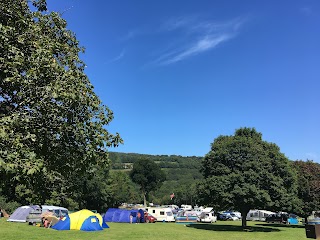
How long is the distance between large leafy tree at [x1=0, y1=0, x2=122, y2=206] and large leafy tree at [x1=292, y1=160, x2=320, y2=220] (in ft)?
110

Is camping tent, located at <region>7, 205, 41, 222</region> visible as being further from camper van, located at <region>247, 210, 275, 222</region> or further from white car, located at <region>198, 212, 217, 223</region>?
camper van, located at <region>247, 210, 275, 222</region>

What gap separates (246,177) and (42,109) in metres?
26.1

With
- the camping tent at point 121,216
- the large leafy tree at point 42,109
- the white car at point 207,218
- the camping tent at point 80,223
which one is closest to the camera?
the large leafy tree at point 42,109

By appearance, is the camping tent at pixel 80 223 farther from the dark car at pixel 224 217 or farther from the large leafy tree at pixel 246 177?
the dark car at pixel 224 217

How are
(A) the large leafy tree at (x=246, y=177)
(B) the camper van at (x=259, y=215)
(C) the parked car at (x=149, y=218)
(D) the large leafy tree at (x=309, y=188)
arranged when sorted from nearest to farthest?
1. (A) the large leafy tree at (x=246, y=177)
2. (D) the large leafy tree at (x=309, y=188)
3. (C) the parked car at (x=149, y=218)
4. (B) the camper van at (x=259, y=215)

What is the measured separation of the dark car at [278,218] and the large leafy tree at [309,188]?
470 inches

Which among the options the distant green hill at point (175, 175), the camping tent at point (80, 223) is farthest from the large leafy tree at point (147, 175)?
the camping tent at point (80, 223)

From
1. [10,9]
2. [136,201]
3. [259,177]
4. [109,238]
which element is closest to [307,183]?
[259,177]

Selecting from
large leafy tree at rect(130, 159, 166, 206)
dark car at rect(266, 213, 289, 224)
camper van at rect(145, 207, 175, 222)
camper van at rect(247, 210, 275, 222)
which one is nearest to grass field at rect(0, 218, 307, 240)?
camper van at rect(145, 207, 175, 222)

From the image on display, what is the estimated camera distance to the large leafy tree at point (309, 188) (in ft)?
119

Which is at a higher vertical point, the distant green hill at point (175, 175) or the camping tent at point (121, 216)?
the distant green hill at point (175, 175)

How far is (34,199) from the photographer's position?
32.6 feet

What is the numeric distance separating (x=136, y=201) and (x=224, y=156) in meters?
71.4

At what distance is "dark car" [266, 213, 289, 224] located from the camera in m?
49.0
